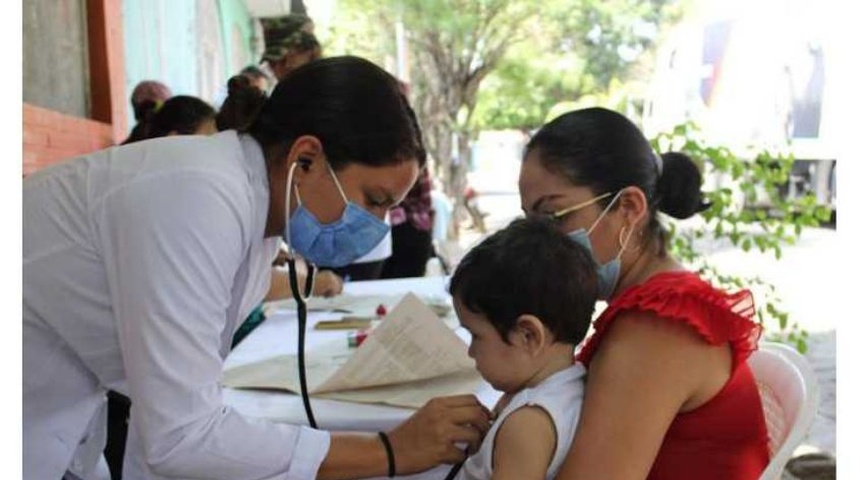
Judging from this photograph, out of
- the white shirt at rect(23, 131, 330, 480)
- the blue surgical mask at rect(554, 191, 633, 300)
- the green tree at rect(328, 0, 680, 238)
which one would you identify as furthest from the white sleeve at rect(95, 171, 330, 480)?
the green tree at rect(328, 0, 680, 238)

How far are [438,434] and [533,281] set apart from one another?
0.87 ft

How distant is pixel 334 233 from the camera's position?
1296 millimetres

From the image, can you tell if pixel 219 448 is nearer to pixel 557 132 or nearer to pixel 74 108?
pixel 557 132

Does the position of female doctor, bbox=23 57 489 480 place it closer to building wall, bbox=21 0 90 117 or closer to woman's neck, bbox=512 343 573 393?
woman's neck, bbox=512 343 573 393

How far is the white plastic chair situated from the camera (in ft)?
3.64

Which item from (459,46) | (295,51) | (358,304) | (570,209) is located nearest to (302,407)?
(570,209)

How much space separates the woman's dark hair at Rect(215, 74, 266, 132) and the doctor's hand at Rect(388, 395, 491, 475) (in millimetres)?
558

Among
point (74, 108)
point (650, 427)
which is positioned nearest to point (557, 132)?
point (650, 427)

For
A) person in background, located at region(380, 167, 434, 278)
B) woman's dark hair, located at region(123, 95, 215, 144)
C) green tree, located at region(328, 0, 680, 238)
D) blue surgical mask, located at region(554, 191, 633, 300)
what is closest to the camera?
blue surgical mask, located at region(554, 191, 633, 300)

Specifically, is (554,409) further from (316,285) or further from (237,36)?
(237,36)

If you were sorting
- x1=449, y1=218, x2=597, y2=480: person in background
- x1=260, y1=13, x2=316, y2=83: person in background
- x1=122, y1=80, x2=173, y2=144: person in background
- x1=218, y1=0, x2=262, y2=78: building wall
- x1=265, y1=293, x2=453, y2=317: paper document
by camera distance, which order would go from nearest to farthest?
→ x1=449, y1=218, x2=597, y2=480: person in background → x1=265, y1=293, x2=453, y2=317: paper document → x1=122, y1=80, x2=173, y2=144: person in background → x1=260, y1=13, x2=316, y2=83: person in background → x1=218, y1=0, x2=262, y2=78: building wall

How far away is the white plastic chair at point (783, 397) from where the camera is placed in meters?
1.11
